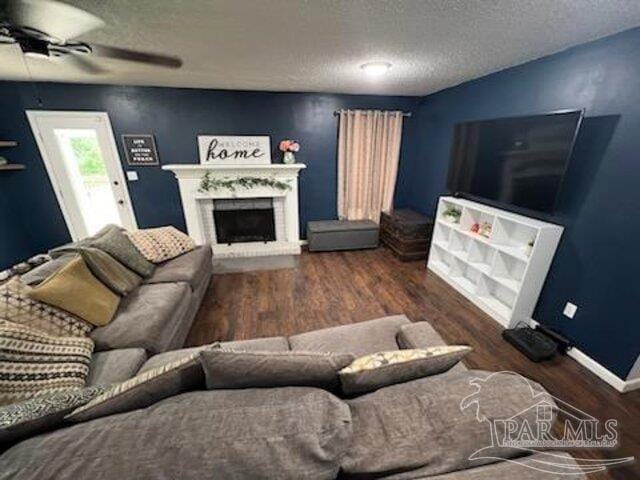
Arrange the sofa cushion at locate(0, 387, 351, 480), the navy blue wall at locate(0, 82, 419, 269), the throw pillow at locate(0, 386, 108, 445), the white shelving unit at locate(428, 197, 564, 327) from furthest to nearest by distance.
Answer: the navy blue wall at locate(0, 82, 419, 269), the white shelving unit at locate(428, 197, 564, 327), the throw pillow at locate(0, 386, 108, 445), the sofa cushion at locate(0, 387, 351, 480)

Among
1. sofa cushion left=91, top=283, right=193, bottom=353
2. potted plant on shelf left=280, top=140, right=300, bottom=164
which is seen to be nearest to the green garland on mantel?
potted plant on shelf left=280, top=140, right=300, bottom=164

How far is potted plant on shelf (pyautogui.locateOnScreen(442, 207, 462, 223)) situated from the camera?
10.4ft

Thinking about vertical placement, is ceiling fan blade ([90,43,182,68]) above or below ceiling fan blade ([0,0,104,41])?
above

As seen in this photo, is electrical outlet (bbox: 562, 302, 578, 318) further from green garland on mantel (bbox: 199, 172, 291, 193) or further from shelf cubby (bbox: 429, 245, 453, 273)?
green garland on mantel (bbox: 199, 172, 291, 193)

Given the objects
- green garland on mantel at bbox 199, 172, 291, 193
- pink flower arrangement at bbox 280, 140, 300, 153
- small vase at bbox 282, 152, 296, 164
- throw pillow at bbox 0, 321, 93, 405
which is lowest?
throw pillow at bbox 0, 321, 93, 405

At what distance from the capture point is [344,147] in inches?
156

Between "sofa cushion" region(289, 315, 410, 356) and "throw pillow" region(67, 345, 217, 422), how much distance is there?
64 cm

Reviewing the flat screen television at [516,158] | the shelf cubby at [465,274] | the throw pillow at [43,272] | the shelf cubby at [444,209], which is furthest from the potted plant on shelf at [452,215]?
the throw pillow at [43,272]

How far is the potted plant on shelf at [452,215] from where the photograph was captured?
3182 millimetres

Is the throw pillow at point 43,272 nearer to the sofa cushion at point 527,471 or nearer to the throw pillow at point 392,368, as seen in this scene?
the throw pillow at point 392,368

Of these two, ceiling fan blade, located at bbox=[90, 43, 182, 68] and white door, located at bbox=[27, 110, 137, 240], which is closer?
ceiling fan blade, located at bbox=[90, 43, 182, 68]

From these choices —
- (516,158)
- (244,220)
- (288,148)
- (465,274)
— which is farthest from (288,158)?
(465,274)

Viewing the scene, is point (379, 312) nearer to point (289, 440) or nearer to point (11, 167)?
point (289, 440)

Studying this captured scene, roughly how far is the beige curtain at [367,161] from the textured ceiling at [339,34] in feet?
3.70
